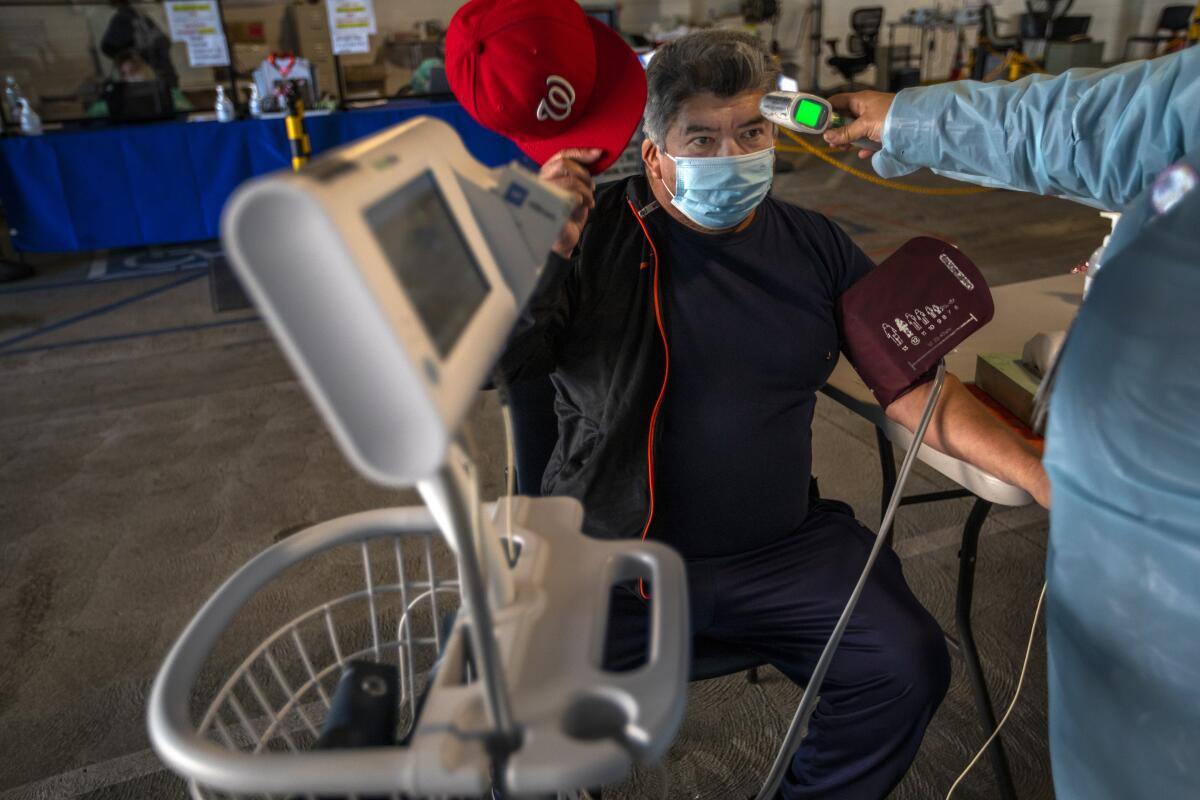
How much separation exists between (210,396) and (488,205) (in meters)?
3.13

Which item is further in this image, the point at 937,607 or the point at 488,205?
the point at 937,607

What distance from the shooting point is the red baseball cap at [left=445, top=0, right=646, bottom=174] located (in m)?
1.08

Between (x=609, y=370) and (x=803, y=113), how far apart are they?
0.47m

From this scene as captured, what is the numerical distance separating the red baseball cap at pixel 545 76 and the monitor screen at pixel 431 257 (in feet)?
1.97

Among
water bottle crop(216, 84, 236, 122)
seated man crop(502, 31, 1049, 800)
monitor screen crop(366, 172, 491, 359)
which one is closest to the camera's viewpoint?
monitor screen crop(366, 172, 491, 359)

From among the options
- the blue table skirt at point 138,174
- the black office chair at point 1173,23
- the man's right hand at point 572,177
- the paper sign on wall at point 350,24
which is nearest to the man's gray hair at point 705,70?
the man's right hand at point 572,177

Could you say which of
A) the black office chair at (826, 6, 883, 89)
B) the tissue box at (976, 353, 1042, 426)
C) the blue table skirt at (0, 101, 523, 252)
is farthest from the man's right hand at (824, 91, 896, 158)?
the black office chair at (826, 6, 883, 89)

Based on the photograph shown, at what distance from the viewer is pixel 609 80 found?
46.5 inches

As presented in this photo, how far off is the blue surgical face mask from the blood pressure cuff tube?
226 mm

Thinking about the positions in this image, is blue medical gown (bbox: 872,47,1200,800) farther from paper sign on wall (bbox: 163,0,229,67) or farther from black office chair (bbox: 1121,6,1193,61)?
black office chair (bbox: 1121,6,1193,61)

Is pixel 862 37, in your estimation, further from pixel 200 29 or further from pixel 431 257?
pixel 431 257

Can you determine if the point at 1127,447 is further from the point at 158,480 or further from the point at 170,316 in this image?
the point at 170,316

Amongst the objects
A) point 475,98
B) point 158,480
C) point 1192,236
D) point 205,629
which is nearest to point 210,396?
point 158,480

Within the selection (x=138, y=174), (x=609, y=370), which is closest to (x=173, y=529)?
(x=609, y=370)
